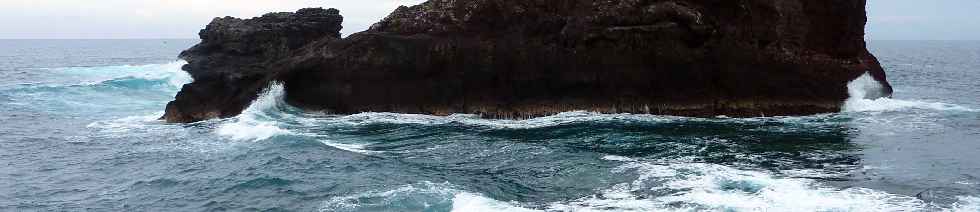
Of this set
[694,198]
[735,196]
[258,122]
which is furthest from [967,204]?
[258,122]

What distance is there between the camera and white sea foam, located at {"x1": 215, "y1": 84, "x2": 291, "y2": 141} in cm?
2628

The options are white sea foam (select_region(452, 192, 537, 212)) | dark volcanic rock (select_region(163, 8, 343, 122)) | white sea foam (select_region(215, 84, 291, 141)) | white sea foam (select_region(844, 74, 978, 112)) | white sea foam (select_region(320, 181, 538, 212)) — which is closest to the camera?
white sea foam (select_region(452, 192, 537, 212))

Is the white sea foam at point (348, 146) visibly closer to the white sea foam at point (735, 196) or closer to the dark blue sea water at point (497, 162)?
the dark blue sea water at point (497, 162)

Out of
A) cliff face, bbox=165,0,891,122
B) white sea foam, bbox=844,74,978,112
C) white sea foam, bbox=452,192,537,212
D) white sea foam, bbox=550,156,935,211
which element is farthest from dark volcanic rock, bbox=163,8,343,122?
white sea foam, bbox=844,74,978,112

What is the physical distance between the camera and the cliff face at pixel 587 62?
30.0m

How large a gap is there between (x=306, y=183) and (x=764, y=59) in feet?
63.2

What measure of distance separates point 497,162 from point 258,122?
38.6 ft

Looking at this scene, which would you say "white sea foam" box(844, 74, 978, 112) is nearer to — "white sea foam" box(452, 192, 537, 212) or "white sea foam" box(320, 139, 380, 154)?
"white sea foam" box(320, 139, 380, 154)

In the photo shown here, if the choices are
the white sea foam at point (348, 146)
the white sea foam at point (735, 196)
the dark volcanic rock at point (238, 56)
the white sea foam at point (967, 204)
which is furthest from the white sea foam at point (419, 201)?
the dark volcanic rock at point (238, 56)

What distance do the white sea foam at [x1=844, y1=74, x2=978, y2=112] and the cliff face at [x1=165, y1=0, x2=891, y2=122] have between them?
1.47 ft

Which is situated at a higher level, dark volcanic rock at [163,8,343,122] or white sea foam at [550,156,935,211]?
dark volcanic rock at [163,8,343,122]

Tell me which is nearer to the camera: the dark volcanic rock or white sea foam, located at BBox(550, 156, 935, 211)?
white sea foam, located at BBox(550, 156, 935, 211)

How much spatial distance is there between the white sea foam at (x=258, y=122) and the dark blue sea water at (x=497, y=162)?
0.32ft

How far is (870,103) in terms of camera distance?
31516mm
